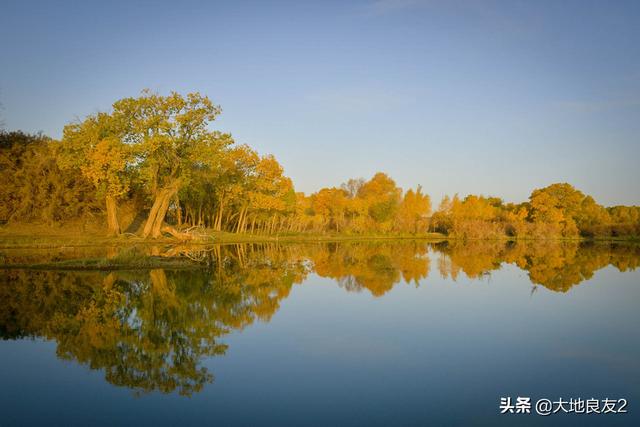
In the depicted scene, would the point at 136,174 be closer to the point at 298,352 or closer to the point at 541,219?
the point at 298,352

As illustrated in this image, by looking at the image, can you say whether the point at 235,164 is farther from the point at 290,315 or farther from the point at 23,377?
the point at 23,377

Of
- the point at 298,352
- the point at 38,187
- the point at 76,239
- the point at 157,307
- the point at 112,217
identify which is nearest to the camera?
the point at 298,352

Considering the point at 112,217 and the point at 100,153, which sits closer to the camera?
the point at 100,153

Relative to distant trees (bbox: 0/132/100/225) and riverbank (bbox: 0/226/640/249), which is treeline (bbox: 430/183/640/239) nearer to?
riverbank (bbox: 0/226/640/249)

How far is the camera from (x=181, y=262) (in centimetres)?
2338

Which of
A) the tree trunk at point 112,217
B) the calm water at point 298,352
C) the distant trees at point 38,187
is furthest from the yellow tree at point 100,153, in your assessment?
the calm water at point 298,352

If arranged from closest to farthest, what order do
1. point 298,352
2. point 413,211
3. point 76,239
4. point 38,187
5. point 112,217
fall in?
point 298,352 < point 76,239 < point 38,187 < point 112,217 < point 413,211

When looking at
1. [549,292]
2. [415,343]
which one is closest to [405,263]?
[549,292]

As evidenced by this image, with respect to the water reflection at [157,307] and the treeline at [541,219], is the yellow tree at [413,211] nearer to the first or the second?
the treeline at [541,219]

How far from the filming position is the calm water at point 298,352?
6.86 m

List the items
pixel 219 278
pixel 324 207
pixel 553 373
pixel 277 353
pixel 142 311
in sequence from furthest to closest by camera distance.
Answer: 1. pixel 324 207
2. pixel 219 278
3. pixel 142 311
4. pixel 277 353
5. pixel 553 373

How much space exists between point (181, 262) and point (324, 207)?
53.9 meters

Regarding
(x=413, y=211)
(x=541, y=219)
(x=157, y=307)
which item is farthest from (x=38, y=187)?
(x=541, y=219)

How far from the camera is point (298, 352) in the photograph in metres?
9.73
